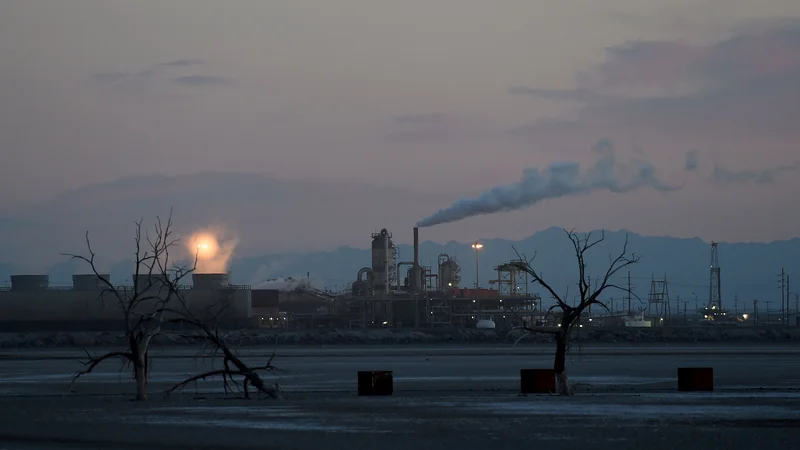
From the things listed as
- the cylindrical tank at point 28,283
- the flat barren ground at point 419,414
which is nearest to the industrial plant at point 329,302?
the cylindrical tank at point 28,283

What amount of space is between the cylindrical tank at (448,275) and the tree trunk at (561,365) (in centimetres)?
10572

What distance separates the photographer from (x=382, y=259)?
135m

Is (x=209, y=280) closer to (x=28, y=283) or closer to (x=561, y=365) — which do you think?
(x=28, y=283)

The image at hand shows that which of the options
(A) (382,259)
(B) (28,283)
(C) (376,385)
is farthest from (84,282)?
(C) (376,385)

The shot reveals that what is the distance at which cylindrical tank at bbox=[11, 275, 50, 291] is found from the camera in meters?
125

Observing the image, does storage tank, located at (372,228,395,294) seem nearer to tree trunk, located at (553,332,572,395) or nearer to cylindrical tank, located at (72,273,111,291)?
cylindrical tank, located at (72,273,111,291)

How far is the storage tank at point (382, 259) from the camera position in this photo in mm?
134250

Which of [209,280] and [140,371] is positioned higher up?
[209,280]

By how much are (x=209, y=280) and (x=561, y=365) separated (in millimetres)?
94361

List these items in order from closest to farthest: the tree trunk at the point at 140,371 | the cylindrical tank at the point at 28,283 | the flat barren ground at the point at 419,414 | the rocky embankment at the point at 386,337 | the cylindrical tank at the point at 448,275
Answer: the flat barren ground at the point at 419,414 → the tree trunk at the point at 140,371 → the rocky embankment at the point at 386,337 → the cylindrical tank at the point at 28,283 → the cylindrical tank at the point at 448,275

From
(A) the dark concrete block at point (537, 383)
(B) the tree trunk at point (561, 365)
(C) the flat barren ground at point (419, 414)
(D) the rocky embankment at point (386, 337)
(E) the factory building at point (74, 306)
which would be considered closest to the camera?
(C) the flat barren ground at point (419, 414)

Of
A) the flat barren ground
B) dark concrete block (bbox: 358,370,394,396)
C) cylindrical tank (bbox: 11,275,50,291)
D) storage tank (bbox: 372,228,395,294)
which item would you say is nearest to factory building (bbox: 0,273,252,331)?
cylindrical tank (bbox: 11,275,50,291)

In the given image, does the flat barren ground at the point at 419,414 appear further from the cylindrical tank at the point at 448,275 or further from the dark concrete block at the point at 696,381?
the cylindrical tank at the point at 448,275

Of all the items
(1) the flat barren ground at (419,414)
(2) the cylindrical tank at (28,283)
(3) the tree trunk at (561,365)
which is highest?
(2) the cylindrical tank at (28,283)
